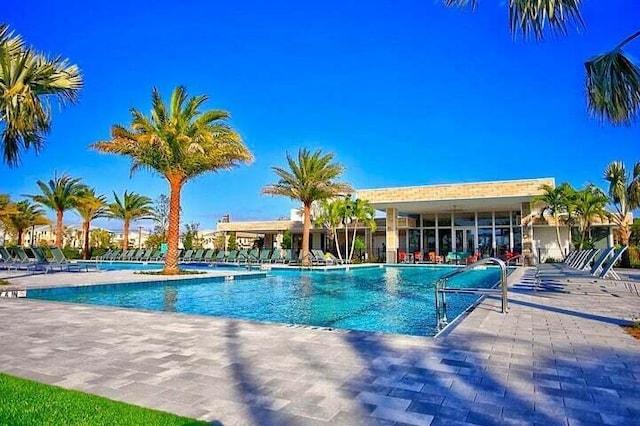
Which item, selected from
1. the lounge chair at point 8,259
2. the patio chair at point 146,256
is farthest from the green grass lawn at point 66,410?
the patio chair at point 146,256

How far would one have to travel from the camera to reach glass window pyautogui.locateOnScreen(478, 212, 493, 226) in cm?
2898

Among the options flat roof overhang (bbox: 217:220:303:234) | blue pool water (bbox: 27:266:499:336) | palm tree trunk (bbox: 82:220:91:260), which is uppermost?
flat roof overhang (bbox: 217:220:303:234)

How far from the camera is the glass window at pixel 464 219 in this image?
29.5 meters

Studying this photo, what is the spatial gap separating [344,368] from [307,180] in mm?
21237

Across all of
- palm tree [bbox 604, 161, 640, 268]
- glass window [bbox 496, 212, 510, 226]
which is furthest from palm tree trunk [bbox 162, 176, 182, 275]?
palm tree [bbox 604, 161, 640, 268]

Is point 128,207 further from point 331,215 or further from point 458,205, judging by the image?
point 458,205

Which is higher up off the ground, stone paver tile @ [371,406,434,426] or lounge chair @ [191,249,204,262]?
lounge chair @ [191,249,204,262]

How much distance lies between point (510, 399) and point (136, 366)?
2.99 metres

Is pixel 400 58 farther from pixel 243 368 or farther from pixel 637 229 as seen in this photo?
pixel 637 229

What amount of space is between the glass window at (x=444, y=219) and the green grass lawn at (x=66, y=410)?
95.3 feet

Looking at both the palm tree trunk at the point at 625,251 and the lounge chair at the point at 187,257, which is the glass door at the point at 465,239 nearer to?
the palm tree trunk at the point at 625,251

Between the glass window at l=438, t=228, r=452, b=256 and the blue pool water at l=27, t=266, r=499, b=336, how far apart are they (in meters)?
17.1

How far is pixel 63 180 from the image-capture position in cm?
2991

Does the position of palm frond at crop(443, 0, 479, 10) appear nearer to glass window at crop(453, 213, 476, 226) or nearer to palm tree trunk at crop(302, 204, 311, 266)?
palm tree trunk at crop(302, 204, 311, 266)
